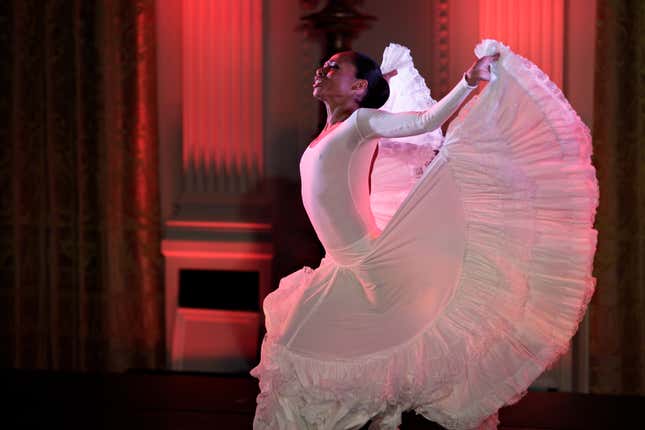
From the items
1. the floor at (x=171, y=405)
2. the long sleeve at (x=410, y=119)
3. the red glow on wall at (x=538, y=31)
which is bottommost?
the floor at (x=171, y=405)

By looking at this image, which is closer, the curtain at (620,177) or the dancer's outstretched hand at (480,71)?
the dancer's outstretched hand at (480,71)

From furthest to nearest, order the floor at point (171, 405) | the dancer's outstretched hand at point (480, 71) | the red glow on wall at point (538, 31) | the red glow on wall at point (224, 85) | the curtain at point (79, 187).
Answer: the curtain at point (79, 187), the red glow on wall at point (224, 85), the red glow on wall at point (538, 31), the floor at point (171, 405), the dancer's outstretched hand at point (480, 71)

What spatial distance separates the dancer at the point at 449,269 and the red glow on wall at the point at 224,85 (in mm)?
1284

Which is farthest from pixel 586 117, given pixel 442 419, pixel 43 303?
pixel 43 303

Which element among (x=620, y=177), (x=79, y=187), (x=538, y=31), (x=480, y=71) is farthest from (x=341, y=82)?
(x=79, y=187)

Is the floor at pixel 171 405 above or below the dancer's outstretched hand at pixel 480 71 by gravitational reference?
below

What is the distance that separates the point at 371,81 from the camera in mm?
2773

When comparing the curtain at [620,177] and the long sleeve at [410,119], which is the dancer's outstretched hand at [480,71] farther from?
the curtain at [620,177]

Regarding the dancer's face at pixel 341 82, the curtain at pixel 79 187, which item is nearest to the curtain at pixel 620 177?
the dancer's face at pixel 341 82

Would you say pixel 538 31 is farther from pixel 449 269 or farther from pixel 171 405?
→ pixel 171 405

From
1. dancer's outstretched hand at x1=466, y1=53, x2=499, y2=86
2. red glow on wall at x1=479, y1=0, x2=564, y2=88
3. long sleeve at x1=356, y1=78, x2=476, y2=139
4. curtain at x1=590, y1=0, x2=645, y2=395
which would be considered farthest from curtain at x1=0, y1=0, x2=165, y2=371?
dancer's outstretched hand at x1=466, y1=53, x2=499, y2=86

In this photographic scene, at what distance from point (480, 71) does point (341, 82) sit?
1.59 feet

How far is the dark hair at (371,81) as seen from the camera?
2764mm

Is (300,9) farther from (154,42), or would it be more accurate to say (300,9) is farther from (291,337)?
(291,337)
